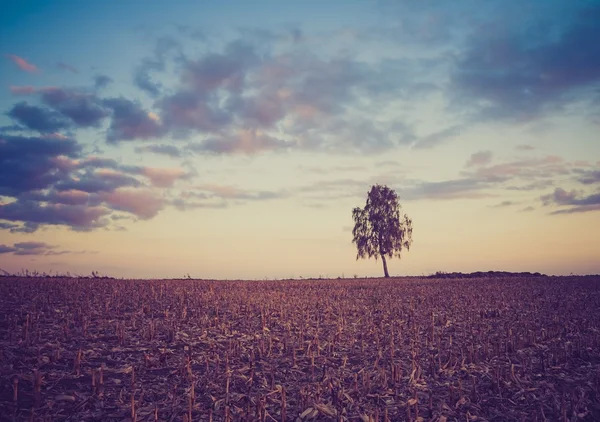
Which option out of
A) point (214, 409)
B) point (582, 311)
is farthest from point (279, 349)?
point (582, 311)

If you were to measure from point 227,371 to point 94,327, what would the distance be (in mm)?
5928

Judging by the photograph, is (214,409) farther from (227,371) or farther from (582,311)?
(582,311)

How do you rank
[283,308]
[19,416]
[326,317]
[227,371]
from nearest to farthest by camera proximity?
1. [19,416]
2. [227,371]
3. [326,317]
4. [283,308]

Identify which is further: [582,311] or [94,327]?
[582,311]

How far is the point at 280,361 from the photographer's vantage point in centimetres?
1085

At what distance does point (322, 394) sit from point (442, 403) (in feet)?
8.17

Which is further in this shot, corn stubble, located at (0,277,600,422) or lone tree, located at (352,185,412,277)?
lone tree, located at (352,185,412,277)

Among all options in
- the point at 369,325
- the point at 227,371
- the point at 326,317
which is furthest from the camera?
the point at 326,317

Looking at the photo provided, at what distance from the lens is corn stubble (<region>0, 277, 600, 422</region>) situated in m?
7.93

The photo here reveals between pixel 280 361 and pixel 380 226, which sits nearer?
pixel 280 361

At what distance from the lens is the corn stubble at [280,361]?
7.93 metres

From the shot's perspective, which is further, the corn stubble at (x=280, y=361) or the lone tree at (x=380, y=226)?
the lone tree at (x=380, y=226)

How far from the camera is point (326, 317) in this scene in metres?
16.6

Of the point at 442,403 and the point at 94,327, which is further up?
the point at 94,327
